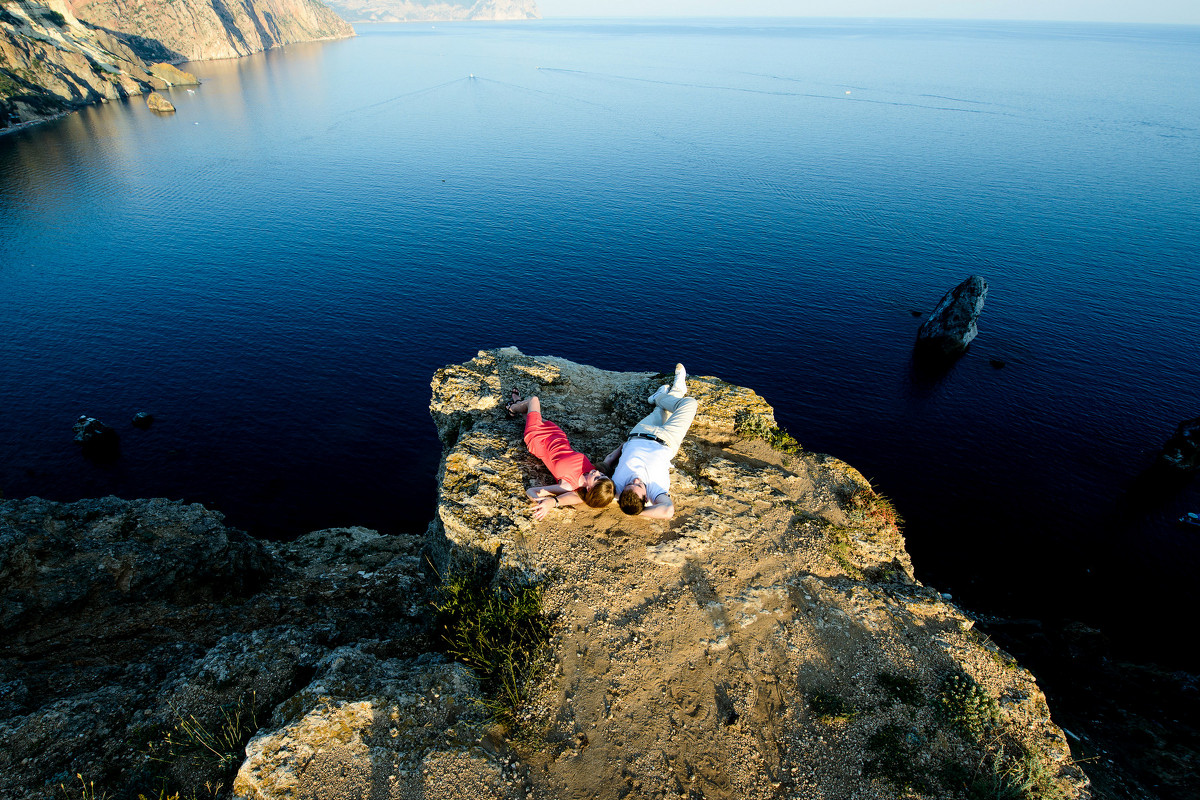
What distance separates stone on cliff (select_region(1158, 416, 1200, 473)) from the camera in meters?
38.6

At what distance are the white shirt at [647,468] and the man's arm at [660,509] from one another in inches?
5.3

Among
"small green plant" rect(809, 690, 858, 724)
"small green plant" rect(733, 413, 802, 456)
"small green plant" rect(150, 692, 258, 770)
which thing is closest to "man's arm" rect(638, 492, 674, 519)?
"small green plant" rect(809, 690, 858, 724)

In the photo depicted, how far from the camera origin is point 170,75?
544ft

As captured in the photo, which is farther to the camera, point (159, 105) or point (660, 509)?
point (159, 105)

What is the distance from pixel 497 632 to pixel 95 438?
4630 cm

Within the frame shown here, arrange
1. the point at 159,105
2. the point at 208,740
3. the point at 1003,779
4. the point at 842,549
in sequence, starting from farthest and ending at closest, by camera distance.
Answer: the point at 159,105 < the point at 842,549 < the point at 208,740 < the point at 1003,779

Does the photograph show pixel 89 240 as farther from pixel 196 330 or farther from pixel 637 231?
pixel 637 231

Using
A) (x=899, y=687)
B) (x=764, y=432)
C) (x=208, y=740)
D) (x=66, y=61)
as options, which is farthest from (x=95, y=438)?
(x=66, y=61)

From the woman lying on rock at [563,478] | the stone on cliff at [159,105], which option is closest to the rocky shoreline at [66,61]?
the stone on cliff at [159,105]

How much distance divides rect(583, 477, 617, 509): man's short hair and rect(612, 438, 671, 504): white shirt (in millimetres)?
395

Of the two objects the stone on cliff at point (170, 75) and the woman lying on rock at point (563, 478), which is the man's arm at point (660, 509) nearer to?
the woman lying on rock at point (563, 478)

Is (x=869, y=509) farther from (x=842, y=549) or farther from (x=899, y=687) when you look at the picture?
(x=899, y=687)

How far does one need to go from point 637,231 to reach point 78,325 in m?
61.3

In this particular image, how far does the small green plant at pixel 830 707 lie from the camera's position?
9.34m
